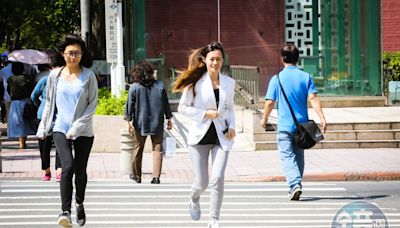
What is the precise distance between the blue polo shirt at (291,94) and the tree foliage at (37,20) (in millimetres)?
15492

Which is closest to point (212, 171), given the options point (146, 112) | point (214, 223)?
point (214, 223)

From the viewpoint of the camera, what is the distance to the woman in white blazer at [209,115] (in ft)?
31.5

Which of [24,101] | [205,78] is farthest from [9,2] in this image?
[205,78]

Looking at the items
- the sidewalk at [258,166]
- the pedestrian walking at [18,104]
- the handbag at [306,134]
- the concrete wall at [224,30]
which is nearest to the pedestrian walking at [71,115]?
the handbag at [306,134]

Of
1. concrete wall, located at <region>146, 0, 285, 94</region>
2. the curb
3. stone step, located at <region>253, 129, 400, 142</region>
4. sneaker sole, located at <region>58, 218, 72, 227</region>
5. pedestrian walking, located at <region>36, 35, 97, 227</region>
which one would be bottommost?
the curb

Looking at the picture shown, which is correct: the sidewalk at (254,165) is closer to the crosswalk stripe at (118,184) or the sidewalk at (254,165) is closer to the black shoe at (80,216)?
the crosswalk stripe at (118,184)

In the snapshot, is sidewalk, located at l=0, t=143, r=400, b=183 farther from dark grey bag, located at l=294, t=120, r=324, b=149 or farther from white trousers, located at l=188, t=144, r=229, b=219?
white trousers, located at l=188, t=144, r=229, b=219

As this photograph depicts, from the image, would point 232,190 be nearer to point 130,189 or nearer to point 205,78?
point 130,189

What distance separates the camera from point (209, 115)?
31.6 feet

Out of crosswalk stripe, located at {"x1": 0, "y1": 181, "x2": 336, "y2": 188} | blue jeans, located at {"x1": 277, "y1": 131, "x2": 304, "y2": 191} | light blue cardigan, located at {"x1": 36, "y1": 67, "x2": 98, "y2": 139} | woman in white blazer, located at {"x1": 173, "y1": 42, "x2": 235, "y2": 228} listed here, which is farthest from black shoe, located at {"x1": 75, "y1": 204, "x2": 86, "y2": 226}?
crosswalk stripe, located at {"x1": 0, "y1": 181, "x2": 336, "y2": 188}

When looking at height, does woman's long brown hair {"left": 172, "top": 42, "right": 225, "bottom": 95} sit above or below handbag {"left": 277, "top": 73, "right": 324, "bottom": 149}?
above

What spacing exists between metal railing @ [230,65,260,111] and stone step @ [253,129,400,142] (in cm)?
104

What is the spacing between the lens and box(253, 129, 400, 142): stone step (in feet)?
62.0

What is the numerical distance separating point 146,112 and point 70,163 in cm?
468
